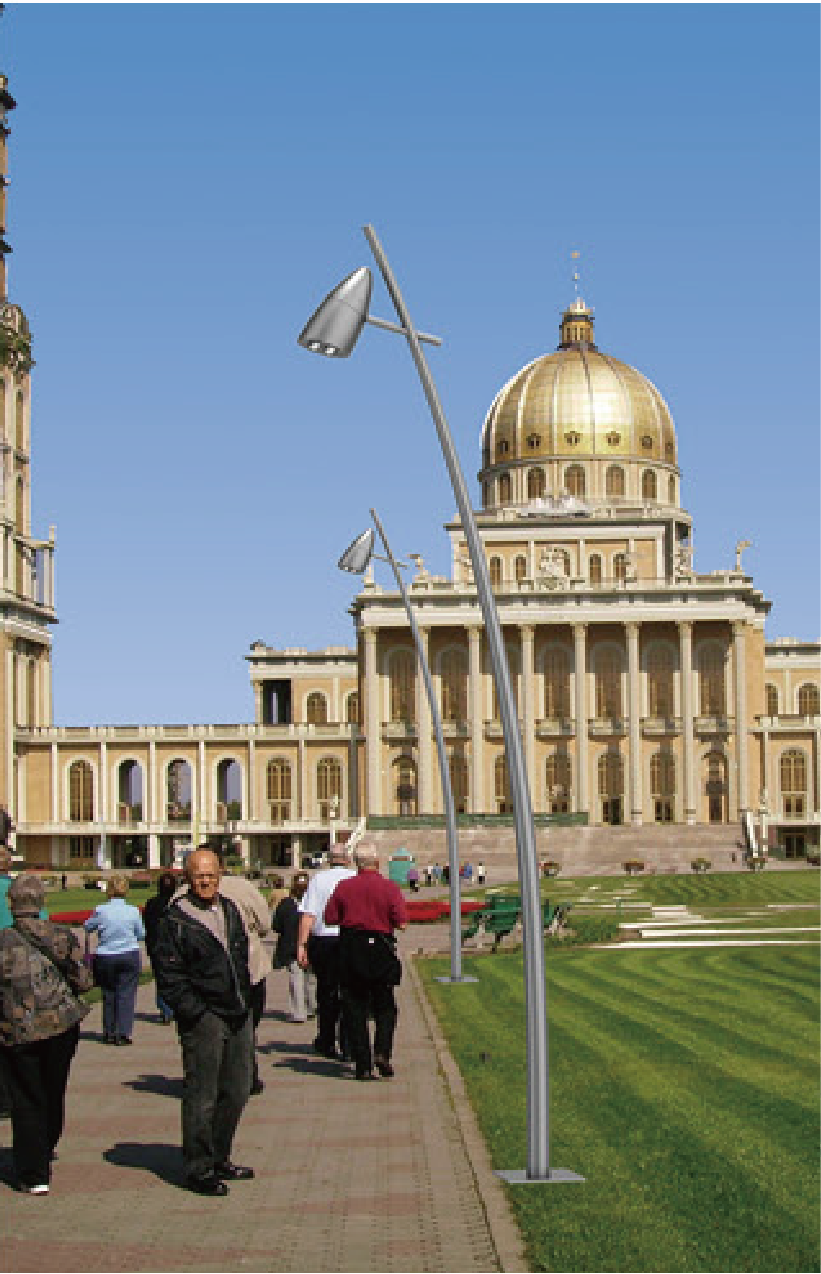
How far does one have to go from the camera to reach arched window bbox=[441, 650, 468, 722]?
11488cm

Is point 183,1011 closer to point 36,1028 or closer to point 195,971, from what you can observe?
point 195,971

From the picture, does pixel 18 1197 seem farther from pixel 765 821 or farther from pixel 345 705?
pixel 345 705

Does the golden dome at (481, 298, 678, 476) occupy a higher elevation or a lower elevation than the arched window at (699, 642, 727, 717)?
higher

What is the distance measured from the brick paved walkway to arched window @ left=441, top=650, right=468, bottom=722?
93.1m

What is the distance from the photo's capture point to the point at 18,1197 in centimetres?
1454

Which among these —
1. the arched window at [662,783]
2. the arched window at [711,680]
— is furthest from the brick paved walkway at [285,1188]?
the arched window at [711,680]

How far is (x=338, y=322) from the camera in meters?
18.3

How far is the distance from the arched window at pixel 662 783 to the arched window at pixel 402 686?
42.8ft

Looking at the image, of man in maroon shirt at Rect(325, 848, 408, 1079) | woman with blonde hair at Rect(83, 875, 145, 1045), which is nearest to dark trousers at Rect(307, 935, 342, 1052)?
man in maroon shirt at Rect(325, 848, 408, 1079)

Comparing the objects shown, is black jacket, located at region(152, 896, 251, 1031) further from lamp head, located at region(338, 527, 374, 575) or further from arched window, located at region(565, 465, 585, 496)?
arched window, located at region(565, 465, 585, 496)

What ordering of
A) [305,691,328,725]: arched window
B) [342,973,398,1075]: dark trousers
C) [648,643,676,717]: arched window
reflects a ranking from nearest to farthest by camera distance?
[342,973,398,1075]: dark trousers < [648,643,676,717]: arched window < [305,691,328,725]: arched window

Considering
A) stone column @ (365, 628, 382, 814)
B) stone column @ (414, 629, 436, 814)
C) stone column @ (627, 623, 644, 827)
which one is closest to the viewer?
stone column @ (627, 623, 644, 827)

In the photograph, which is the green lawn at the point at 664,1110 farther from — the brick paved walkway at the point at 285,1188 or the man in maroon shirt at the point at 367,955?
the man in maroon shirt at the point at 367,955

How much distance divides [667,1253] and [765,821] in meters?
96.2
